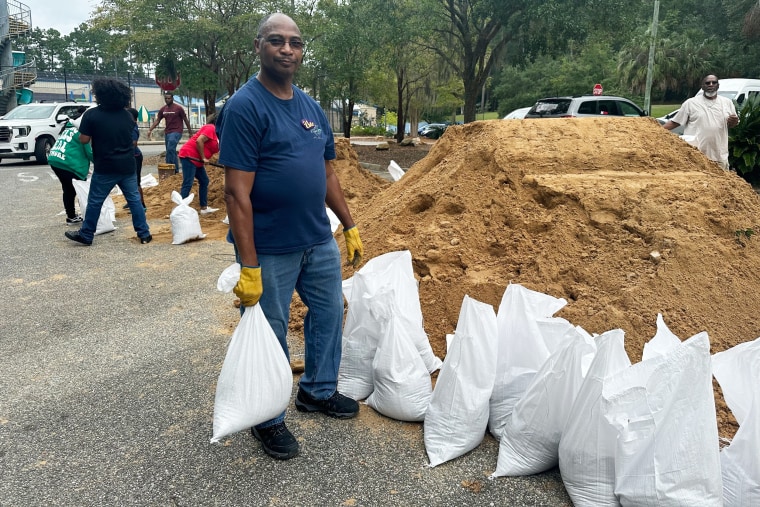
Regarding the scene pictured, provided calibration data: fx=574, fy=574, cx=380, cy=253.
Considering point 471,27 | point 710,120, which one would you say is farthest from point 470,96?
point 710,120

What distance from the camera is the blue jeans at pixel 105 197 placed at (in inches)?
250

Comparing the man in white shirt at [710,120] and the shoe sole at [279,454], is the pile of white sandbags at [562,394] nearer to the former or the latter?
the shoe sole at [279,454]

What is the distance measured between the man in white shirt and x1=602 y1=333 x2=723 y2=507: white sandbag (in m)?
5.27

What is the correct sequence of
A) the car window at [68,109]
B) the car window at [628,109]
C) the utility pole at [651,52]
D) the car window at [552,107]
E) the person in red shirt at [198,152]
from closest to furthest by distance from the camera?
the person in red shirt at [198,152] < the car window at [552,107] < the car window at [628,109] < the car window at [68,109] < the utility pole at [651,52]

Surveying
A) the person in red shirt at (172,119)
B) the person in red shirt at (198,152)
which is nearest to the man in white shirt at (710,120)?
the person in red shirt at (198,152)

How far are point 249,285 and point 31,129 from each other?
1650 cm

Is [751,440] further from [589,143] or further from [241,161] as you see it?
[589,143]

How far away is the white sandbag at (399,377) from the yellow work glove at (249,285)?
75 cm

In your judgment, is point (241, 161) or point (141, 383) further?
point (141, 383)

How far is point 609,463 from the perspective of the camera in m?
2.08

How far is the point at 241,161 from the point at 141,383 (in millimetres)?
1652

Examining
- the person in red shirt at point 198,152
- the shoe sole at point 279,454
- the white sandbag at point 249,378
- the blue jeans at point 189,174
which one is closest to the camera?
the white sandbag at point 249,378

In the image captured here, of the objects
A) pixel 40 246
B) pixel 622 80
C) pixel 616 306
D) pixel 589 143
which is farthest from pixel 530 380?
pixel 622 80

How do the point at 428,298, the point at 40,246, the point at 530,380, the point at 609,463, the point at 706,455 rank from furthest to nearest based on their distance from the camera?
the point at 40,246, the point at 428,298, the point at 530,380, the point at 609,463, the point at 706,455
